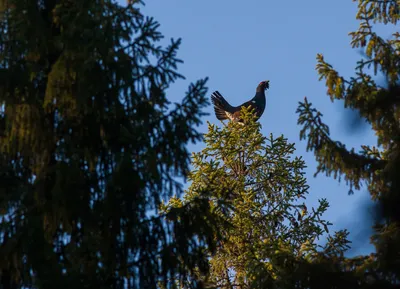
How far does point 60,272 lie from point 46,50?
3.53 metres

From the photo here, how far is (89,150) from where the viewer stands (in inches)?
512

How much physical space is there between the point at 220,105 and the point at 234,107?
87 centimetres

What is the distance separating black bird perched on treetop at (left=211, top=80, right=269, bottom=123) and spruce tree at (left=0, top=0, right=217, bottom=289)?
37.2 feet

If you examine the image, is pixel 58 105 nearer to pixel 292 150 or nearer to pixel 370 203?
pixel 370 203

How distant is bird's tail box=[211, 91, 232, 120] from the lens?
25.9m

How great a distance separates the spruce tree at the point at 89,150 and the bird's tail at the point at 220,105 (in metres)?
12.5

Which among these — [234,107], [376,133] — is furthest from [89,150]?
[234,107]

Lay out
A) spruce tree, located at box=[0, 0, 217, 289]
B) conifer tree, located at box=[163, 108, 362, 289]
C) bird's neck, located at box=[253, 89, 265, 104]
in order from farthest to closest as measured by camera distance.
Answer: bird's neck, located at box=[253, 89, 265, 104], conifer tree, located at box=[163, 108, 362, 289], spruce tree, located at box=[0, 0, 217, 289]

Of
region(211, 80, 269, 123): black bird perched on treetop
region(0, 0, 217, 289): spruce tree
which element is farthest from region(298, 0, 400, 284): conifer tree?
region(211, 80, 269, 123): black bird perched on treetop

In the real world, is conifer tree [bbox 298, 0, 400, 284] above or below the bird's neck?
below

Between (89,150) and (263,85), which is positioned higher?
(263,85)

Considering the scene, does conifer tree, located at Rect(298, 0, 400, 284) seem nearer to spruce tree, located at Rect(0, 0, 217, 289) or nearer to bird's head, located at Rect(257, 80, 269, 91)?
spruce tree, located at Rect(0, 0, 217, 289)

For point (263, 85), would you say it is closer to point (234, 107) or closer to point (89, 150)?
point (234, 107)

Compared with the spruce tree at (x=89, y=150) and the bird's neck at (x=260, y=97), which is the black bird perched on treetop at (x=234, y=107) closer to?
the bird's neck at (x=260, y=97)
